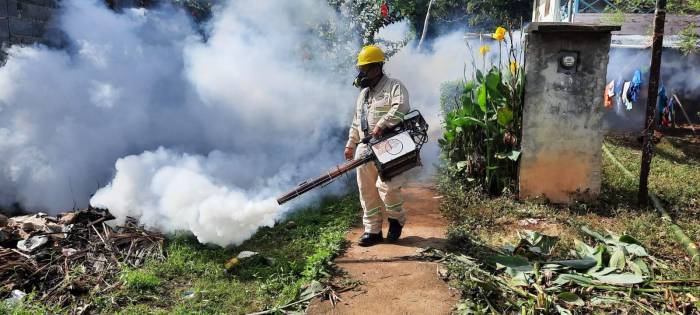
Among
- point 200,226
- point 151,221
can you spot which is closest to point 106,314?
point 200,226

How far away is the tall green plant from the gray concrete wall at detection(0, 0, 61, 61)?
5.81 m

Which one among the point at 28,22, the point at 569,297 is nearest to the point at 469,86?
the point at 569,297

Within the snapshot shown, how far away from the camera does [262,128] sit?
27.4 feet

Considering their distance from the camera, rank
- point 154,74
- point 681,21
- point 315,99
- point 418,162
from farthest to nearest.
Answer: point 681,21, point 315,99, point 154,74, point 418,162

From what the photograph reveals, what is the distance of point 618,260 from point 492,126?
9.83 ft

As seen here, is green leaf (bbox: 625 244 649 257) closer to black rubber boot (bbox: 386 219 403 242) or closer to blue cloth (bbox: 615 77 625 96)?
black rubber boot (bbox: 386 219 403 242)

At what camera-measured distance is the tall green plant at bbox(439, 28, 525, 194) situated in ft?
22.0

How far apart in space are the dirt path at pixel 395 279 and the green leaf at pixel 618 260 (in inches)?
52.6

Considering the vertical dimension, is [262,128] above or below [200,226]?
above

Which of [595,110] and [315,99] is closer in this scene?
[595,110]

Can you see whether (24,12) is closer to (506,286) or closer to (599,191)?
(506,286)

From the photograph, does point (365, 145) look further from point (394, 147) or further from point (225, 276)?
point (225, 276)

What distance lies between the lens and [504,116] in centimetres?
666

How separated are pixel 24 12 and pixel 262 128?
3.59 meters
